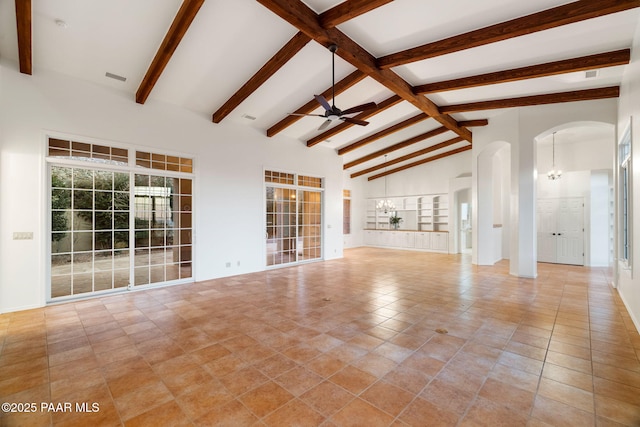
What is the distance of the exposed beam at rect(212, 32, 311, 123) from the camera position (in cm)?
419

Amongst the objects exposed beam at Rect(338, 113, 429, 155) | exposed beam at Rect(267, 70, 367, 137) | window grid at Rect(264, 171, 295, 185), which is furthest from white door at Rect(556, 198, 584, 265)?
window grid at Rect(264, 171, 295, 185)

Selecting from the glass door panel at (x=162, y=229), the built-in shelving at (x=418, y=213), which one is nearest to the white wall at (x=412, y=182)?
the built-in shelving at (x=418, y=213)

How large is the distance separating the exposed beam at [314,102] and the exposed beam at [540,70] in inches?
61.0

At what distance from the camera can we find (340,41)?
4117mm

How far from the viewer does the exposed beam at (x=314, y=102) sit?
512cm

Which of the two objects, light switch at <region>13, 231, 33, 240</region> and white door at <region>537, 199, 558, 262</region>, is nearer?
light switch at <region>13, 231, 33, 240</region>

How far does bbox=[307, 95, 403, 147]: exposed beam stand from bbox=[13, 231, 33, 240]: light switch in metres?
5.86

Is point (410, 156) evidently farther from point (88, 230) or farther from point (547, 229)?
point (88, 230)

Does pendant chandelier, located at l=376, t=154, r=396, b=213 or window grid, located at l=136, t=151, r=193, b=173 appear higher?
window grid, located at l=136, t=151, r=193, b=173

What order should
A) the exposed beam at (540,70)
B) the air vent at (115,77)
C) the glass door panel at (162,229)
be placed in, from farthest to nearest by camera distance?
the glass door panel at (162,229) < the air vent at (115,77) < the exposed beam at (540,70)

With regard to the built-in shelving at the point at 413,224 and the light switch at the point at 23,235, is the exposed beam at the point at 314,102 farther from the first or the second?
the built-in shelving at the point at 413,224

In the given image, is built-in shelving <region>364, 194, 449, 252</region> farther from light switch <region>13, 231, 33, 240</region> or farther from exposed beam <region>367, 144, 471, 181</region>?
light switch <region>13, 231, 33, 240</region>

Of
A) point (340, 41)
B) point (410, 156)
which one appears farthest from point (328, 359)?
point (410, 156)

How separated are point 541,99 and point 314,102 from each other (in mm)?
4707
